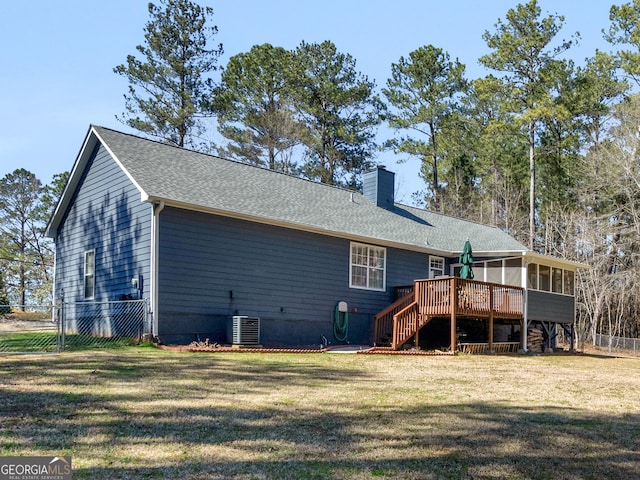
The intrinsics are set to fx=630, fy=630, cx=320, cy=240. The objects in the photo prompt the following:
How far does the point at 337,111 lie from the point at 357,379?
2542 cm

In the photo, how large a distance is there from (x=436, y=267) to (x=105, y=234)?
10468 mm

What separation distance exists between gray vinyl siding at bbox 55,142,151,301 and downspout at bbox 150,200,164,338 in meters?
0.28

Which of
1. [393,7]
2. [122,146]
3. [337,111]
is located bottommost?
[122,146]

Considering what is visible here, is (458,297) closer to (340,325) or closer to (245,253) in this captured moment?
(340,325)

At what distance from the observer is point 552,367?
13.7 m

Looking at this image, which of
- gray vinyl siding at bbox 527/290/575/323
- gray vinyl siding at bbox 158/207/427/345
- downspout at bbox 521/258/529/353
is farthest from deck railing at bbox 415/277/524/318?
gray vinyl siding at bbox 158/207/427/345

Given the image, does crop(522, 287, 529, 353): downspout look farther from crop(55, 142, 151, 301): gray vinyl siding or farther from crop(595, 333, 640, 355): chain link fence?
crop(55, 142, 151, 301): gray vinyl siding

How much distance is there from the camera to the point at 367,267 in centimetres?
1859

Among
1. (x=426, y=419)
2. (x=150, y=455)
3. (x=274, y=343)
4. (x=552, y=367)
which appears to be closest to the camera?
(x=150, y=455)

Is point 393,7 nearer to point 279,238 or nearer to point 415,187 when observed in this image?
point 279,238

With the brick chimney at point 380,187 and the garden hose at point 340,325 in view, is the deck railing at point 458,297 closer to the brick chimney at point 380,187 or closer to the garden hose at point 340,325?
the garden hose at point 340,325

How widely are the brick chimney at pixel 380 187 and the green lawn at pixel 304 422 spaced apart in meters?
11.7

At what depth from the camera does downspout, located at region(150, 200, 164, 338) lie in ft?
45.0

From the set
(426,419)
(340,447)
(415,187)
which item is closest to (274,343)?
(426,419)
